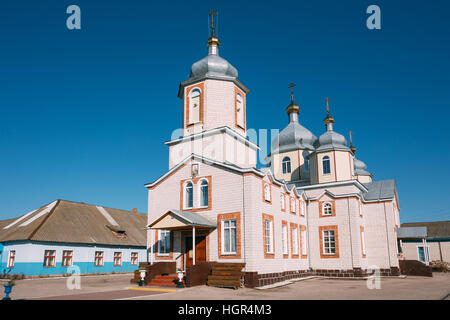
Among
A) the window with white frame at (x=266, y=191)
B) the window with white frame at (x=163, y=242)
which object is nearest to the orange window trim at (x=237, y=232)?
the window with white frame at (x=266, y=191)

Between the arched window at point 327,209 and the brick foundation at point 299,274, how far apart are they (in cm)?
385

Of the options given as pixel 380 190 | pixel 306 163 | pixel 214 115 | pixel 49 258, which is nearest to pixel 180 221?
pixel 214 115

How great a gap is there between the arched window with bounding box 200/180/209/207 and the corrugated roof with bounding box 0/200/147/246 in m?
6.00

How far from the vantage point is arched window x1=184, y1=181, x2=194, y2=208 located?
21.0m

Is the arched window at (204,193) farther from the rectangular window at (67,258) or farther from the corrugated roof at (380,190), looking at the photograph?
the corrugated roof at (380,190)

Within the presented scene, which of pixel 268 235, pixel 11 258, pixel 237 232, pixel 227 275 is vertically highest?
pixel 237 232

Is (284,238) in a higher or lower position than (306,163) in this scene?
lower

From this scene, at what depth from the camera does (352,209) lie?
25.5m

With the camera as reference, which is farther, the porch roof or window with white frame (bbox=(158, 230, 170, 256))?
window with white frame (bbox=(158, 230, 170, 256))

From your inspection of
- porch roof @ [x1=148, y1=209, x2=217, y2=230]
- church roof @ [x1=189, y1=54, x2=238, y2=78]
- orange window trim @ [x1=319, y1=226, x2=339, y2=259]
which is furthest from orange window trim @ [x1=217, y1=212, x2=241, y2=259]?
orange window trim @ [x1=319, y1=226, x2=339, y2=259]

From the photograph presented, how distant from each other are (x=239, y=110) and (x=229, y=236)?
8.47 m

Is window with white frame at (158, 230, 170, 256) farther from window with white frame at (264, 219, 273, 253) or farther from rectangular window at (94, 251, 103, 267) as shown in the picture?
rectangular window at (94, 251, 103, 267)

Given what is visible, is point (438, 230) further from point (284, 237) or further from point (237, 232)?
point (237, 232)

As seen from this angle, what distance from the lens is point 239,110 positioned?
23.7 m
